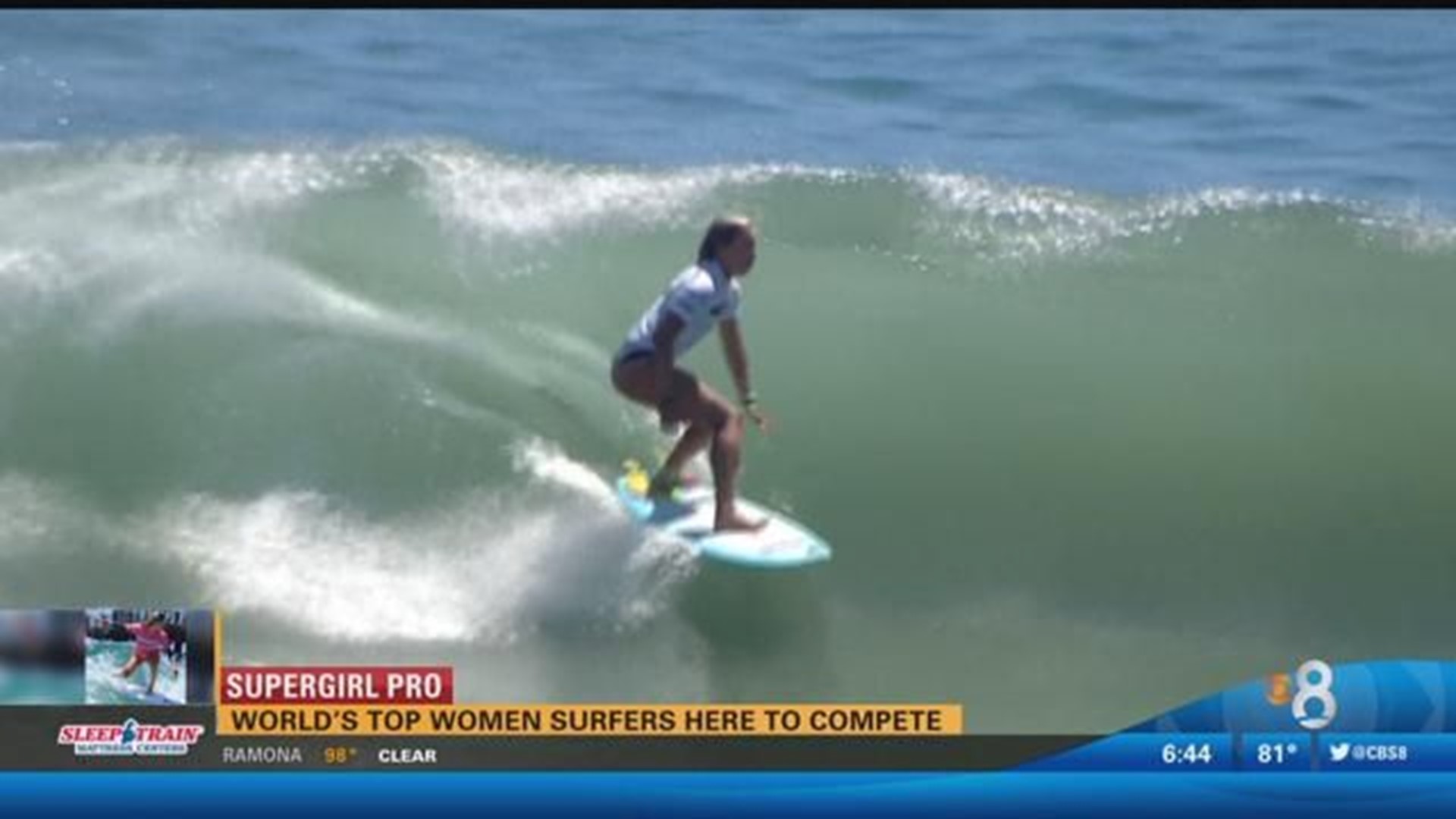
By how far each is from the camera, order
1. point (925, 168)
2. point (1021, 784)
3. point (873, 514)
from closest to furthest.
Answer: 1. point (1021, 784)
2. point (873, 514)
3. point (925, 168)

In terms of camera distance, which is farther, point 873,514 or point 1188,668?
point 873,514

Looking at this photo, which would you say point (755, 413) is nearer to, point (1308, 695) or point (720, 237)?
point (720, 237)

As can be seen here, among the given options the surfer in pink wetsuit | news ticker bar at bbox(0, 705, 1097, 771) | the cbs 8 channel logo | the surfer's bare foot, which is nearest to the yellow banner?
news ticker bar at bbox(0, 705, 1097, 771)

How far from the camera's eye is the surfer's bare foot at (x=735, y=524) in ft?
22.7

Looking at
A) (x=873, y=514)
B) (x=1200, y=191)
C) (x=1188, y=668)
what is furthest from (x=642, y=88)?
(x=1188, y=668)

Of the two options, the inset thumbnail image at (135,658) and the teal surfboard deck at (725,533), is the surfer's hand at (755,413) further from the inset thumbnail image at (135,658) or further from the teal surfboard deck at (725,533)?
the inset thumbnail image at (135,658)

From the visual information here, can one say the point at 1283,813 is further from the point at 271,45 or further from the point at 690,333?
the point at 271,45

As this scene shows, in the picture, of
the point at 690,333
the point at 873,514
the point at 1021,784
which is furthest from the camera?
the point at 873,514

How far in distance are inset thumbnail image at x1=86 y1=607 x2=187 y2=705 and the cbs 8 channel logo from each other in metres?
3.88

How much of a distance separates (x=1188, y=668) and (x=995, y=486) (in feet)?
4.02

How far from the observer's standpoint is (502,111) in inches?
311

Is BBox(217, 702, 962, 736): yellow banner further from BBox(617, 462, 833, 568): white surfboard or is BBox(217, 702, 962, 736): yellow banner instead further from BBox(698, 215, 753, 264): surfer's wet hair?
BBox(698, 215, 753, 264): surfer's wet hair

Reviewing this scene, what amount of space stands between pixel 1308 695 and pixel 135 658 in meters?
4.17

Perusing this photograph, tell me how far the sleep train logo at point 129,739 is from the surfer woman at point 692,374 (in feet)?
6.72
